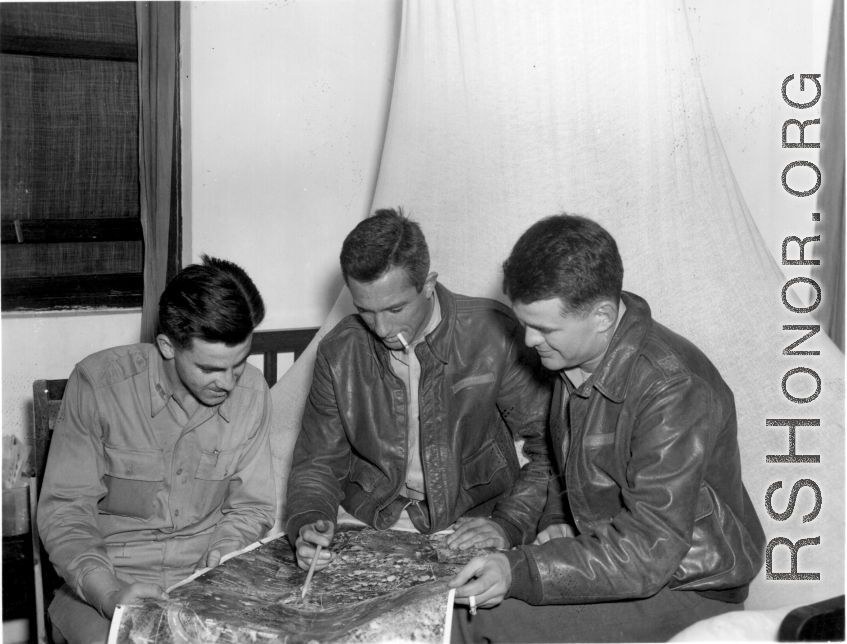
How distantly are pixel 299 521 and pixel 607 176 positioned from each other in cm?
146

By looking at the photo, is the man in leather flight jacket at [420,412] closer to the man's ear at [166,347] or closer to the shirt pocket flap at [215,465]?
the shirt pocket flap at [215,465]

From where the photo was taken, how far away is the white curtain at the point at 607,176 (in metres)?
2.46

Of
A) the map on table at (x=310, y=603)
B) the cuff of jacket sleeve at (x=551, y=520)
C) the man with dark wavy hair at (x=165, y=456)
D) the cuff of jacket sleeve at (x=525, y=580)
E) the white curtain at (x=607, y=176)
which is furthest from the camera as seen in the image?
the white curtain at (x=607, y=176)

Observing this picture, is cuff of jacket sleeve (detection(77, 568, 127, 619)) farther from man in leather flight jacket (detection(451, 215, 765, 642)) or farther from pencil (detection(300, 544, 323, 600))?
man in leather flight jacket (detection(451, 215, 765, 642))

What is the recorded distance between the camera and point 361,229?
7.04 feet

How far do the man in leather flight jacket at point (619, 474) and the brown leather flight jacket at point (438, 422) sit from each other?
38cm

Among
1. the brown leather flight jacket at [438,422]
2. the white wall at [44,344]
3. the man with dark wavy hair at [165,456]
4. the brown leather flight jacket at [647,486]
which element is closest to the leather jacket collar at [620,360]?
the brown leather flight jacket at [647,486]

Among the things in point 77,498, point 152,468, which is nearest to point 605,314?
point 152,468

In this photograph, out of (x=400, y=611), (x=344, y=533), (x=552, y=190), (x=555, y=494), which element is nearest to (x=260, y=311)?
(x=344, y=533)

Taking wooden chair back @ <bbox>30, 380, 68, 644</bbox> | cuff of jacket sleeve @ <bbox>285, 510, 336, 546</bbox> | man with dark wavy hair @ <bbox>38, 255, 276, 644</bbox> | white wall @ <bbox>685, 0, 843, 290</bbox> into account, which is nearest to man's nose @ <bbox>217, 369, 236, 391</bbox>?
man with dark wavy hair @ <bbox>38, 255, 276, 644</bbox>

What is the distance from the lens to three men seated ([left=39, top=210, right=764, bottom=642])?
1.72 m

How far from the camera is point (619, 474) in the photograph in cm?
182

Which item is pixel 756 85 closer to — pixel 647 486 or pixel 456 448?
pixel 456 448

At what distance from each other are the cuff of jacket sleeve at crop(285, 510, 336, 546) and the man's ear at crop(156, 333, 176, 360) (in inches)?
19.4
